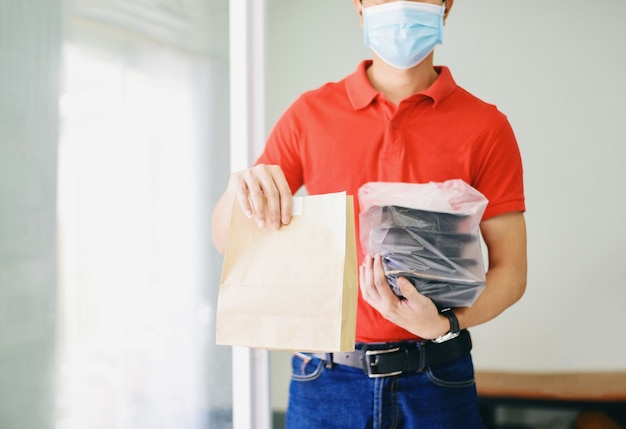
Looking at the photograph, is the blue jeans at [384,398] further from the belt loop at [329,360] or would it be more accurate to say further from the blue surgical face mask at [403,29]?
the blue surgical face mask at [403,29]

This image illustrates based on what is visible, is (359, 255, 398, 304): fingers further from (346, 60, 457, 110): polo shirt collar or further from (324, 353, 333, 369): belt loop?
(346, 60, 457, 110): polo shirt collar

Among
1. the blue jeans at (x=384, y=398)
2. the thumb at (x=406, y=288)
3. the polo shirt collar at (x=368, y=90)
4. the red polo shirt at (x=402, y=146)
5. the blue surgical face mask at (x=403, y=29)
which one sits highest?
the blue surgical face mask at (x=403, y=29)

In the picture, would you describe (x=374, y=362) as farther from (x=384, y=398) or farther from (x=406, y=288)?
(x=406, y=288)

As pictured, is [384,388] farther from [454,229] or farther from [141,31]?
[141,31]

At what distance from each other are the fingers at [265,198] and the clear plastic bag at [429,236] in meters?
0.13

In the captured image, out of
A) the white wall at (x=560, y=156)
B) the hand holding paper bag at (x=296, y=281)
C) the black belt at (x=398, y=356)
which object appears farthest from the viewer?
the white wall at (x=560, y=156)

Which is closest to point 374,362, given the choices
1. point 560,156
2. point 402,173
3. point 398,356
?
point 398,356

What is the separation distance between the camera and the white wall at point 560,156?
129 centimetres

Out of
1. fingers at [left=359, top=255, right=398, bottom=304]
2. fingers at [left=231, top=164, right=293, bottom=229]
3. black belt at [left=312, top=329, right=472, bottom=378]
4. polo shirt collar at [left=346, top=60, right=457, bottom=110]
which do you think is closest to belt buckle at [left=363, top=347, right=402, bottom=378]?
black belt at [left=312, top=329, right=472, bottom=378]

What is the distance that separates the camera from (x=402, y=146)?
3.36 feet

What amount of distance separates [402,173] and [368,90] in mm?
181

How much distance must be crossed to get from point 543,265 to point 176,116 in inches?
39.7

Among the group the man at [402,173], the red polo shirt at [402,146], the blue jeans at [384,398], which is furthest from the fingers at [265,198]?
the blue jeans at [384,398]

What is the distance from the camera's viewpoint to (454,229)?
81 centimetres
